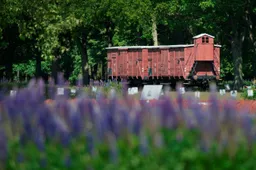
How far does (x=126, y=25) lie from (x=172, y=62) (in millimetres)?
9847

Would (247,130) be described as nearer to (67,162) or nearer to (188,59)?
(67,162)

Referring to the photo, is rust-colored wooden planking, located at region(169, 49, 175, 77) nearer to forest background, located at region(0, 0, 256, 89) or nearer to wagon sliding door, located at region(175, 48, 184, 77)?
wagon sliding door, located at region(175, 48, 184, 77)

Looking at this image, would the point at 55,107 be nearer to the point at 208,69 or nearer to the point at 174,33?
the point at 208,69

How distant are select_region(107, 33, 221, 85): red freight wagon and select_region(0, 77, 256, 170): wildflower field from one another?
4522cm

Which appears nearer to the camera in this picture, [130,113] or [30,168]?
[30,168]

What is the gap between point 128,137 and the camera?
19.6 ft

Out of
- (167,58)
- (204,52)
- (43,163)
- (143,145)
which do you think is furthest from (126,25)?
(143,145)

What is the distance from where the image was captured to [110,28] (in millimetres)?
66375

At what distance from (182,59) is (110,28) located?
1589 centimetres

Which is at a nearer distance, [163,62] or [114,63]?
[163,62]

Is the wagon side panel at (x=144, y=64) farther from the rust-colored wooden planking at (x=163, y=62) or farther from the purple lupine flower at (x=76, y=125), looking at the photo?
the purple lupine flower at (x=76, y=125)

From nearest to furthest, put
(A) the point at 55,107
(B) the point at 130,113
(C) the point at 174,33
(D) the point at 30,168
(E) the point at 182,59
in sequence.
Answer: (D) the point at 30,168, (B) the point at 130,113, (A) the point at 55,107, (E) the point at 182,59, (C) the point at 174,33

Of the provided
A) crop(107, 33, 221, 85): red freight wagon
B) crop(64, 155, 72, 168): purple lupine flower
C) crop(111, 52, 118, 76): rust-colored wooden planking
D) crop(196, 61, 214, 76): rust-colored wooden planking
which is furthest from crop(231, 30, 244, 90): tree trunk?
crop(64, 155, 72, 168): purple lupine flower

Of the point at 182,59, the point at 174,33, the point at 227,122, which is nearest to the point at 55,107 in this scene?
the point at 227,122
